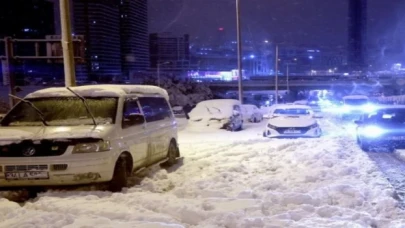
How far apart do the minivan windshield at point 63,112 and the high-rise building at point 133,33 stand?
97.6m

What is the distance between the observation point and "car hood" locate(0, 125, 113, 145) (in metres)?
7.64

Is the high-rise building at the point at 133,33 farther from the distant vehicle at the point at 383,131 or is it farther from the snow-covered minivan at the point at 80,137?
the snow-covered minivan at the point at 80,137

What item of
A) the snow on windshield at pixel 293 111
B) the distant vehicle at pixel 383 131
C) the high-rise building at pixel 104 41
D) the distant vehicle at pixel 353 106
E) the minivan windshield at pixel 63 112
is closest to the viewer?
the minivan windshield at pixel 63 112

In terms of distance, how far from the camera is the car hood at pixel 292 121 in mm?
17406

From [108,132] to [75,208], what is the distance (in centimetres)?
173

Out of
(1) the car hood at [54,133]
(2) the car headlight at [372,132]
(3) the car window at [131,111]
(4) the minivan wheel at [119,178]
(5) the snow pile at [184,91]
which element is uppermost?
(3) the car window at [131,111]

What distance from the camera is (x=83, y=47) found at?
14.2 m

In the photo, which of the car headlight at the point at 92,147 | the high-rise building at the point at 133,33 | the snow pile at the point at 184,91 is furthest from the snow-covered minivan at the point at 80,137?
the high-rise building at the point at 133,33

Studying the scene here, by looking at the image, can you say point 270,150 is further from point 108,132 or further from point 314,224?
point 314,224

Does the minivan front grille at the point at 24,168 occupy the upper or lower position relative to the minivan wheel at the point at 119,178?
upper

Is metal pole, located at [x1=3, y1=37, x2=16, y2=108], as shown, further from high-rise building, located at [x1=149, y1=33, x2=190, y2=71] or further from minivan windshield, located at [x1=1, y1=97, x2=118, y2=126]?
high-rise building, located at [x1=149, y1=33, x2=190, y2=71]

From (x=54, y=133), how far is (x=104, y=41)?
320ft

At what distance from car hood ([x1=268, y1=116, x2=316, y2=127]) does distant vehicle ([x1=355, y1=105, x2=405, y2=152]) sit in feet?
7.82

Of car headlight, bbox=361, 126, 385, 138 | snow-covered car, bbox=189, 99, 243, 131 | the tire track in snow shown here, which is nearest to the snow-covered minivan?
the tire track in snow
